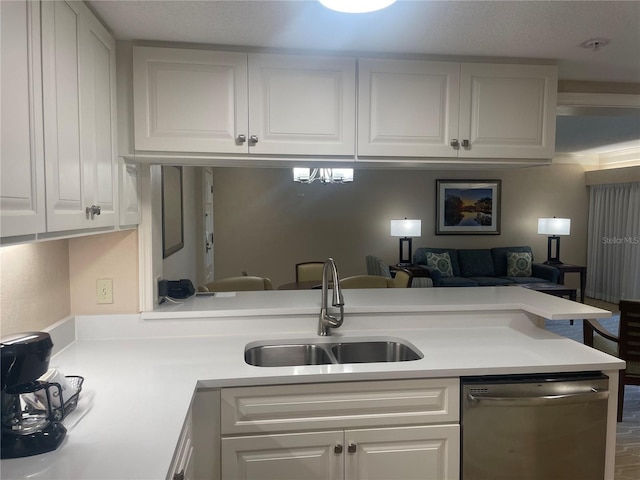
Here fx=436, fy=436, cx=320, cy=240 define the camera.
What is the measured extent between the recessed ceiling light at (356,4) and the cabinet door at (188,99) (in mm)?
606

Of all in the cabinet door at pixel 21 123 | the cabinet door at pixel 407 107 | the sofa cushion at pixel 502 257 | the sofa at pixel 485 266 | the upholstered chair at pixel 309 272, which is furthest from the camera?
the sofa cushion at pixel 502 257

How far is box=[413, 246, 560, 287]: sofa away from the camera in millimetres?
6293

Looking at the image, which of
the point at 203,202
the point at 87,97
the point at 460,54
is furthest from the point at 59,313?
the point at 203,202

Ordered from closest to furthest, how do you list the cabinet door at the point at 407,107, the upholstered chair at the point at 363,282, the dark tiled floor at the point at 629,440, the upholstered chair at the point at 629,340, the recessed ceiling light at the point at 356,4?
the recessed ceiling light at the point at 356,4 < the cabinet door at the point at 407,107 < the dark tiled floor at the point at 629,440 < the upholstered chair at the point at 629,340 < the upholstered chair at the point at 363,282

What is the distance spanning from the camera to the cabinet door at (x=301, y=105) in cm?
188

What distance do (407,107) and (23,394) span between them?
1.77 meters

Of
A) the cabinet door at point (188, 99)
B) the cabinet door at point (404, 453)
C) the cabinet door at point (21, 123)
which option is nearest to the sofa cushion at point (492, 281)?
the cabinet door at point (404, 453)

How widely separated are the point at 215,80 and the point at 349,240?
4.90 meters

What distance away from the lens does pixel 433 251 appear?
6.66m

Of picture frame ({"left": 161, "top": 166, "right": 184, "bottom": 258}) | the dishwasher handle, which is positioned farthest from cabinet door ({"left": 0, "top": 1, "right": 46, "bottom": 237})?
picture frame ({"left": 161, "top": 166, "right": 184, "bottom": 258})

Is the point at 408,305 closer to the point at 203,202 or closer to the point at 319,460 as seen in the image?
the point at 319,460

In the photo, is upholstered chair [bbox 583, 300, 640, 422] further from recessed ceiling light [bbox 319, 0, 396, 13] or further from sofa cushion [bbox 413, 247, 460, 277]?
sofa cushion [bbox 413, 247, 460, 277]

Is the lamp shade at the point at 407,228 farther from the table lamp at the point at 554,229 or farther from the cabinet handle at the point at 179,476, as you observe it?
the cabinet handle at the point at 179,476

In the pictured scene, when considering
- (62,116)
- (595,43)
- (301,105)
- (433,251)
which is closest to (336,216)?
(433,251)
